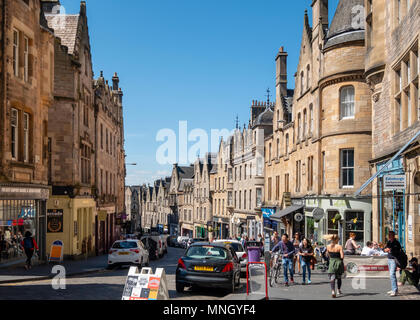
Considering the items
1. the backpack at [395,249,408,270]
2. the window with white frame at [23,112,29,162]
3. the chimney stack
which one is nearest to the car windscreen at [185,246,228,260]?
the backpack at [395,249,408,270]

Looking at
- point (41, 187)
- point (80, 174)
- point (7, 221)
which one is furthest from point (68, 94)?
point (7, 221)

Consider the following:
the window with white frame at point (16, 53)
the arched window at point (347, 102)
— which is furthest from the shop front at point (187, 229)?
the window with white frame at point (16, 53)

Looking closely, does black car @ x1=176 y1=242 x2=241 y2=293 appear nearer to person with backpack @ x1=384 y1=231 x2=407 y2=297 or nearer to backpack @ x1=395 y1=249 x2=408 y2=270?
person with backpack @ x1=384 y1=231 x2=407 y2=297

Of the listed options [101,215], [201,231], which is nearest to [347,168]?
[101,215]

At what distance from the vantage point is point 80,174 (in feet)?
102

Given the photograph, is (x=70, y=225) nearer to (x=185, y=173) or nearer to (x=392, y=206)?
(x=392, y=206)

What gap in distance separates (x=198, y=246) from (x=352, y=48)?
1571 centimetres

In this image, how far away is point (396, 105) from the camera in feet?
61.8

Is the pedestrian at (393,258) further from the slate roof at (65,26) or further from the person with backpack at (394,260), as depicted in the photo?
the slate roof at (65,26)

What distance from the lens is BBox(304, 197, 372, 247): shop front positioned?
1041 inches

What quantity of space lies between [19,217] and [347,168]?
16263 millimetres

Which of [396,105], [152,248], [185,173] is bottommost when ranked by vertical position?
[152,248]

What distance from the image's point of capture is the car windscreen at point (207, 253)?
1566 centimetres
